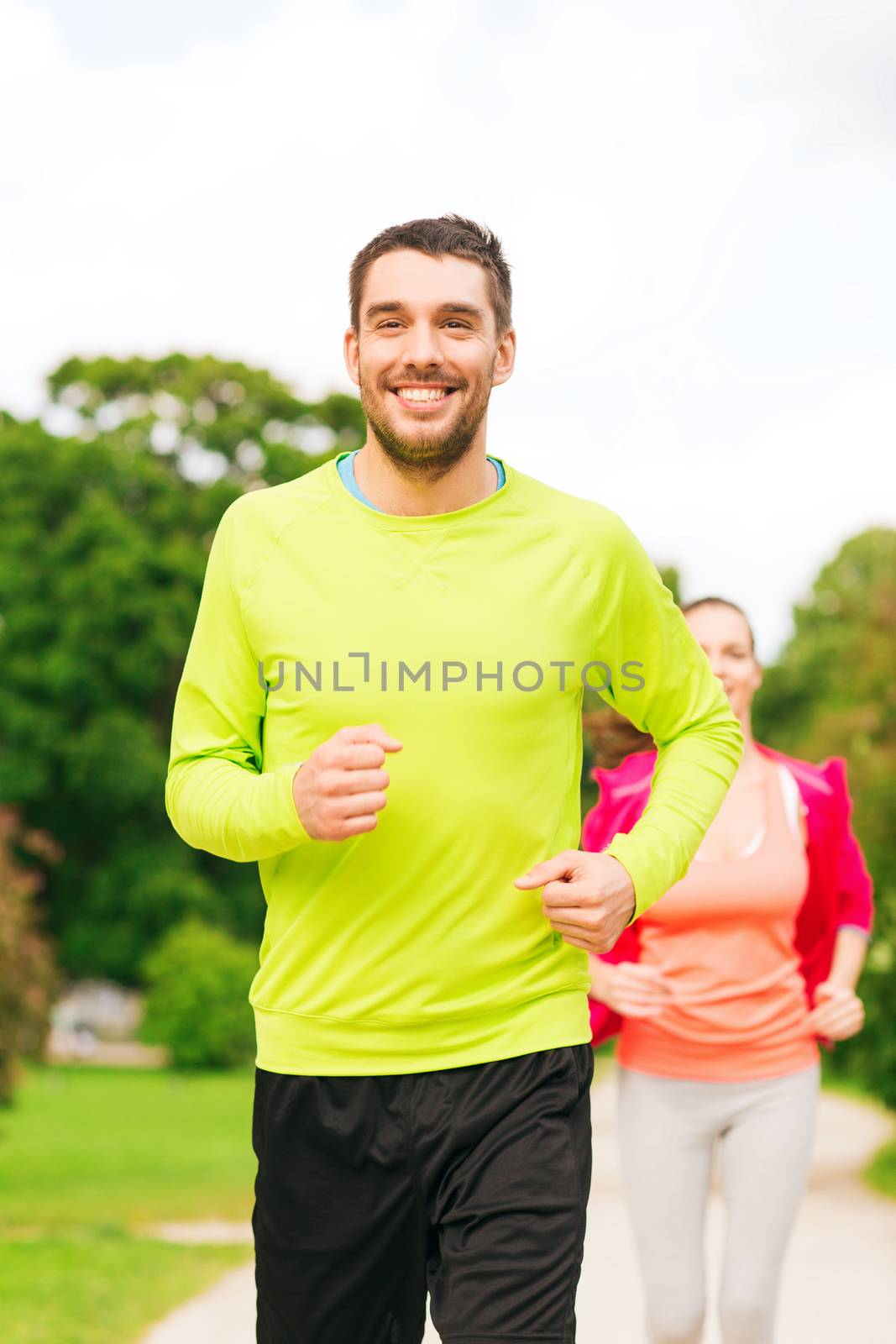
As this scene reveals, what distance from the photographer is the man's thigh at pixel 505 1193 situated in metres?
3.09

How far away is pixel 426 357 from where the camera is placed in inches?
128

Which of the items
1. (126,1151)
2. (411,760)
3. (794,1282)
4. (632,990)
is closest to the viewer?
(411,760)

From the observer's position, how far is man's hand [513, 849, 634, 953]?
307cm

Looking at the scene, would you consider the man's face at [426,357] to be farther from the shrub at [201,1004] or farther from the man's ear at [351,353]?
the shrub at [201,1004]

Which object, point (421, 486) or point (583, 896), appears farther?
point (421, 486)

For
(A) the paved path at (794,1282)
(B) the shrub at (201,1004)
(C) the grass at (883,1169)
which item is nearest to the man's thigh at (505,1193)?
(A) the paved path at (794,1282)

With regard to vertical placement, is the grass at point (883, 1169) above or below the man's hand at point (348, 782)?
below

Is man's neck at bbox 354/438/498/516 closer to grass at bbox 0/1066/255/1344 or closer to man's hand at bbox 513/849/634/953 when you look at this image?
man's hand at bbox 513/849/634/953

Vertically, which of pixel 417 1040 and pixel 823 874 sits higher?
pixel 417 1040

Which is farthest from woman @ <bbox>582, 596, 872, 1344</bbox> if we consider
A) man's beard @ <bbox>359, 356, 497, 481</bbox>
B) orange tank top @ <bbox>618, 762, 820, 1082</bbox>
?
man's beard @ <bbox>359, 356, 497, 481</bbox>

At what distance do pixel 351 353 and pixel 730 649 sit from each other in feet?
7.12

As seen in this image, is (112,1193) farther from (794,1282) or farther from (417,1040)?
(417,1040)

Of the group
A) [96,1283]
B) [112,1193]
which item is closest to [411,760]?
[96,1283]

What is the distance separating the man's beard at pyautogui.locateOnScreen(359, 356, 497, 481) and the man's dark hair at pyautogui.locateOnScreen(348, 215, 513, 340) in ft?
0.49
